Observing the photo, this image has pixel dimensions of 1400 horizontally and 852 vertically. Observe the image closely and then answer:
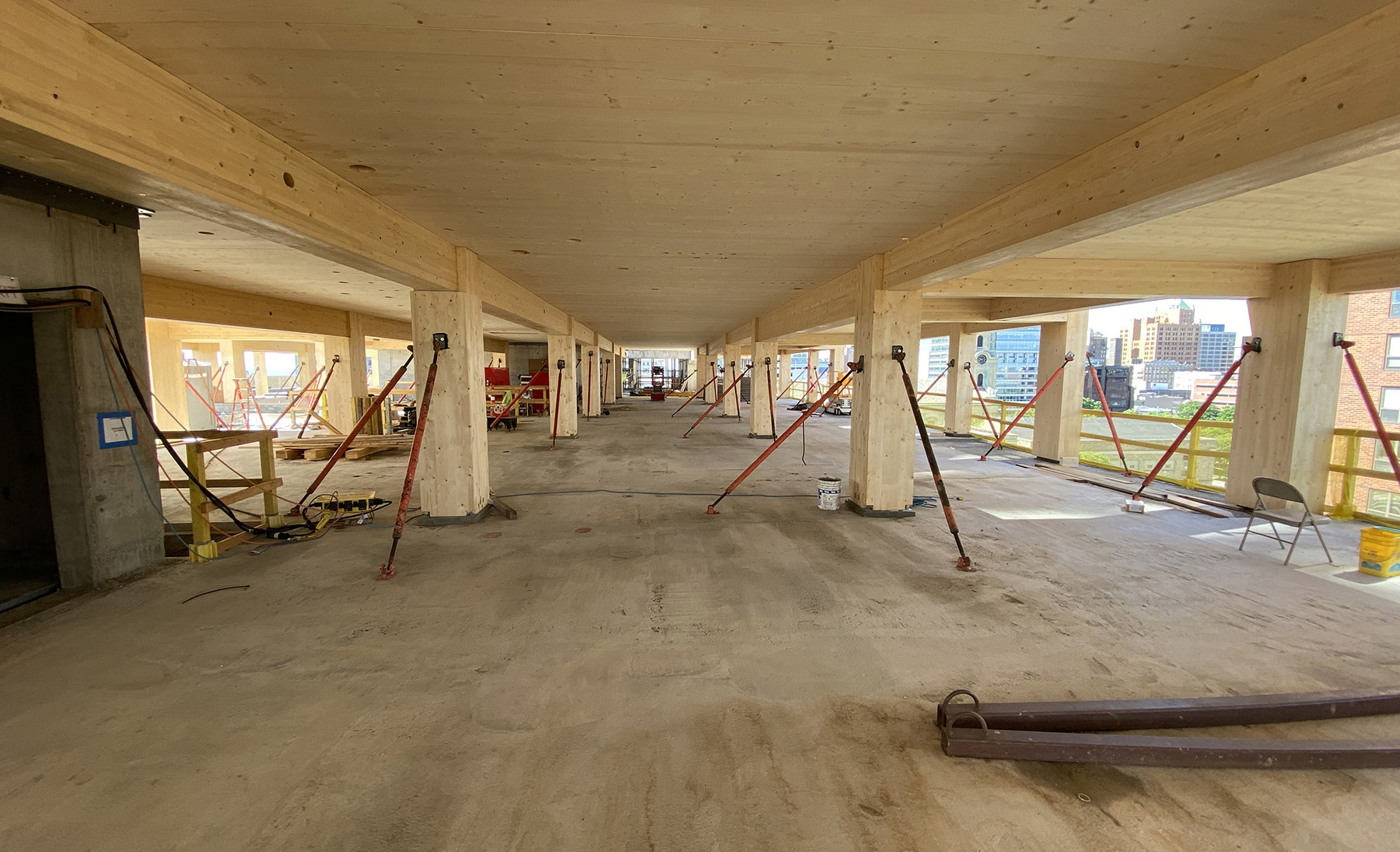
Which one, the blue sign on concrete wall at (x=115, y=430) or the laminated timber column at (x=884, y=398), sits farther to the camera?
the laminated timber column at (x=884, y=398)

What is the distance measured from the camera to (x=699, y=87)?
261 centimetres

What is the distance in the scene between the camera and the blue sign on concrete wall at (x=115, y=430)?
13.9 ft

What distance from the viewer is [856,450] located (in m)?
6.84

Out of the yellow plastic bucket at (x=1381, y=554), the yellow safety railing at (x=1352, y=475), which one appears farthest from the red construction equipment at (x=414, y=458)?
the yellow safety railing at (x=1352, y=475)

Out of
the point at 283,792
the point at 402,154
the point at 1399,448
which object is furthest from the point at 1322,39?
the point at 1399,448

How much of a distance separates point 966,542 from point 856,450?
1798mm

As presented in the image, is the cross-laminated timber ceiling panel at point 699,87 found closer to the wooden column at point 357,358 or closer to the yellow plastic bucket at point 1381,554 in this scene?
the yellow plastic bucket at point 1381,554

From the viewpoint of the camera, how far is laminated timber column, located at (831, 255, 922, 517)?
6.26 meters

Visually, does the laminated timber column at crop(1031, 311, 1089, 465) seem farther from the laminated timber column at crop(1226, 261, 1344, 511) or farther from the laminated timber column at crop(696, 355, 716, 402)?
the laminated timber column at crop(696, 355, 716, 402)

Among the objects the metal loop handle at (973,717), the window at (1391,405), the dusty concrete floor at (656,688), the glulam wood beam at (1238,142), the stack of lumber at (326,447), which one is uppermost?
the glulam wood beam at (1238,142)

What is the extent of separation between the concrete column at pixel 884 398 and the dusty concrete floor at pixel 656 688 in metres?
0.99

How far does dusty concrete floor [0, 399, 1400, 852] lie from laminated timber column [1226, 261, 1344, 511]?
1.53 metres

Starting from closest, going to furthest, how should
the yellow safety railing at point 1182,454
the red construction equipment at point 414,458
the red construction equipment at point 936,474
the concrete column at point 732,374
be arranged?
the red construction equipment at point 414,458, the red construction equipment at point 936,474, the yellow safety railing at point 1182,454, the concrete column at point 732,374

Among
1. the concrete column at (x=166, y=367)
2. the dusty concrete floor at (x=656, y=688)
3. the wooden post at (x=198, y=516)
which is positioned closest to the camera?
the dusty concrete floor at (x=656, y=688)
